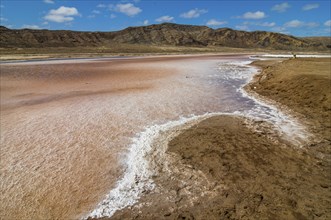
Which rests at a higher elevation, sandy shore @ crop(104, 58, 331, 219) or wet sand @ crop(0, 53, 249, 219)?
sandy shore @ crop(104, 58, 331, 219)

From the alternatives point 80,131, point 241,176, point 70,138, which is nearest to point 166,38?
point 80,131

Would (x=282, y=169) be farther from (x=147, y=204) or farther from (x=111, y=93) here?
(x=111, y=93)

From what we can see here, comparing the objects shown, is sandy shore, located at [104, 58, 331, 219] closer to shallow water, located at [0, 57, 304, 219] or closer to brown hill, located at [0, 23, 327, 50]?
shallow water, located at [0, 57, 304, 219]

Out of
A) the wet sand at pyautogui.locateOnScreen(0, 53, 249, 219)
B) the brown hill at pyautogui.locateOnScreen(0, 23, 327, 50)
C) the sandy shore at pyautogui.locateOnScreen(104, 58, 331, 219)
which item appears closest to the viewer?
the sandy shore at pyautogui.locateOnScreen(104, 58, 331, 219)

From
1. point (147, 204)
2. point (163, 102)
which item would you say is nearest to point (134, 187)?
point (147, 204)

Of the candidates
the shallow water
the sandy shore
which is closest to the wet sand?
the shallow water

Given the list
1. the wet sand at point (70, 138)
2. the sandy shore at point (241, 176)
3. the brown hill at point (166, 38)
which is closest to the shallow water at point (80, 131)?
the wet sand at point (70, 138)

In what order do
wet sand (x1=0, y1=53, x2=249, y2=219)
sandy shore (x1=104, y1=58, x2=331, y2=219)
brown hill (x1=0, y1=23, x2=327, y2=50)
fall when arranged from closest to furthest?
sandy shore (x1=104, y1=58, x2=331, y2=219), wet sand (x1=0, y1=53, x2=249, y2=219), brown hill (x1=0, y1=23, x2=327, y2=50)

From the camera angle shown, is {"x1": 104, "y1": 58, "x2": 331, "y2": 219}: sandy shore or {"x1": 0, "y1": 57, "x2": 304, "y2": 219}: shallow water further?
{"x1": 0, "y1": 57, "x2": 304, "y2": 219}: shallow water
